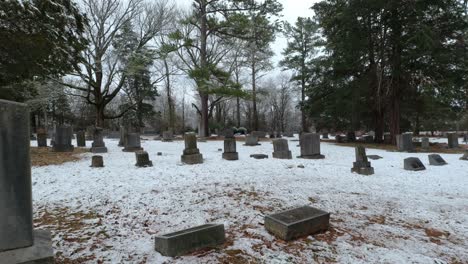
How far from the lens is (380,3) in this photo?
51.0ft

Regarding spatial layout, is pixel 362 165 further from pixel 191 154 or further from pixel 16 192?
pixel 16 192

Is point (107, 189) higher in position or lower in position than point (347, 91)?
lower

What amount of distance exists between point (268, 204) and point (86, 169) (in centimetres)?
579

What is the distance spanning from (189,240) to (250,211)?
153cm

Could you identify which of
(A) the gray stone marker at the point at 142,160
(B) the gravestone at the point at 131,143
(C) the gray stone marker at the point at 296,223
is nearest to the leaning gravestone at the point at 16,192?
(C) the gray stone marker at the point at 296,223

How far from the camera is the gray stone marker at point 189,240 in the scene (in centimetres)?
290

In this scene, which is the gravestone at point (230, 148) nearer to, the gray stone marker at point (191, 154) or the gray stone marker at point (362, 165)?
the gray stone marker at point (191, 154)

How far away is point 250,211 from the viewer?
4.33 m

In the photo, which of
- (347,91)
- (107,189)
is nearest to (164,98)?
(347,91)

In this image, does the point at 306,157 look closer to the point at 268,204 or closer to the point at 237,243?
the point at 268,204

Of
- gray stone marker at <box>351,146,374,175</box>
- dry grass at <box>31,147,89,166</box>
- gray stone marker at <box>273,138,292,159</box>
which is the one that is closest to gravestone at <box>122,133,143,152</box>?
dry grass at <box>31,147,89,166</box>

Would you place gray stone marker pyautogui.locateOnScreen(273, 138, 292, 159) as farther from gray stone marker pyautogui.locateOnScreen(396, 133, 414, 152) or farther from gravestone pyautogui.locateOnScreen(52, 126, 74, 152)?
gravestone pyautogui.locateOnScreen(52, 126, 74, 152)

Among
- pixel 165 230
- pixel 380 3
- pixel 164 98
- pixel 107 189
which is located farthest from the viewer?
pixel 164 98

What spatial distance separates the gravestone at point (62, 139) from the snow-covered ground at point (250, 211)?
4922 millimetres
